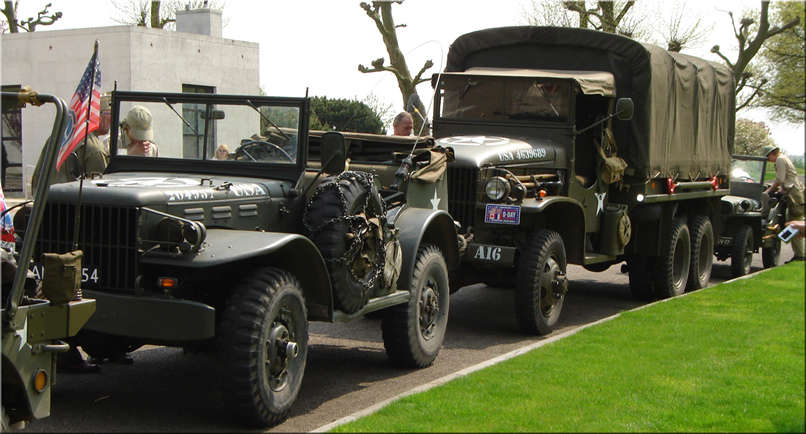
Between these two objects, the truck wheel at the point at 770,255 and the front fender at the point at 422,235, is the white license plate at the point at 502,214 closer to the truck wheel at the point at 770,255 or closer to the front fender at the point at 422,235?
the front fender at the point at 422,235

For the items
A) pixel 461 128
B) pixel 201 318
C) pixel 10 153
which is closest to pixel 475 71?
pixel 461 128

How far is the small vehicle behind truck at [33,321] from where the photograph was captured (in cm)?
414

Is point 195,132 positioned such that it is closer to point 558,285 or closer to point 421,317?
point 421,317

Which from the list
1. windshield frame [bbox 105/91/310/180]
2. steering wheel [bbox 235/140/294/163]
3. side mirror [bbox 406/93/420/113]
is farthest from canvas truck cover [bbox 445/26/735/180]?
steering wheel [bbox 235/140/294/163]

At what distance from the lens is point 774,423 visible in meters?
4.66

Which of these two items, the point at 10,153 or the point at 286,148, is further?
the point at 10,153

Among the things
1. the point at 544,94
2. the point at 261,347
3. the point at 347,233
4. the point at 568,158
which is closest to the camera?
the point at 261,347

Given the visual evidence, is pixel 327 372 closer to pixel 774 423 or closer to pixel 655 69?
pixel 774 423

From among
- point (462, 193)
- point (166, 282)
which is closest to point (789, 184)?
point (462, 193)

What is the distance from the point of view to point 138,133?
6543 mm

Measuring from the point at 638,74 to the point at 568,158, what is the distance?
144cm

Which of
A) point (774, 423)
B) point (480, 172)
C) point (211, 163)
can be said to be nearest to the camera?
point (774, 423)

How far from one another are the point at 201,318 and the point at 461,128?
5.70 m

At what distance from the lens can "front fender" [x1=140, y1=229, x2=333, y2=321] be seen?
4.92 m
